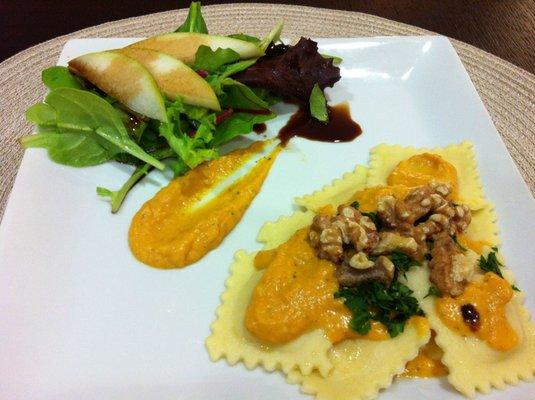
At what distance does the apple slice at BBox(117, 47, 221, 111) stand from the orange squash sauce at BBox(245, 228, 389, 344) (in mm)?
1448

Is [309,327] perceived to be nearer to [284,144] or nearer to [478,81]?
[284,144]

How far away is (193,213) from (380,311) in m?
1.34

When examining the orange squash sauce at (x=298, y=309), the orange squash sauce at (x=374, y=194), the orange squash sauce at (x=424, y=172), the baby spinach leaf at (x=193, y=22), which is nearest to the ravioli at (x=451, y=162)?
Result: the orange squash sauce at (x=424, y=172)


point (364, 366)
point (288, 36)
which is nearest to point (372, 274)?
point (364, 366)

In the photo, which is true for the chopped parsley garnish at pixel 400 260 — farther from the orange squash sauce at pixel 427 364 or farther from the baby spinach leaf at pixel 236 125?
the baby spinach leaf at pixel 236 125

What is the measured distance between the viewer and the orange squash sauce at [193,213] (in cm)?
275

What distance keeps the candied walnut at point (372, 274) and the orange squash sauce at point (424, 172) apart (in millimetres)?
903

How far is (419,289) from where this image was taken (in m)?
2.47

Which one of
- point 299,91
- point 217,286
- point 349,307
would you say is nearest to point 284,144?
point 299,91

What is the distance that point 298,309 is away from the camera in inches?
93.0

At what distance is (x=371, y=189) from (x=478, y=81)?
2.07m

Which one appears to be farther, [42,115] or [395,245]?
[42,115]

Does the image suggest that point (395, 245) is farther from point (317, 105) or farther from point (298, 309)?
point (317, 105)

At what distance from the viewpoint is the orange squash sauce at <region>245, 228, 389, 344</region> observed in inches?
92.4
